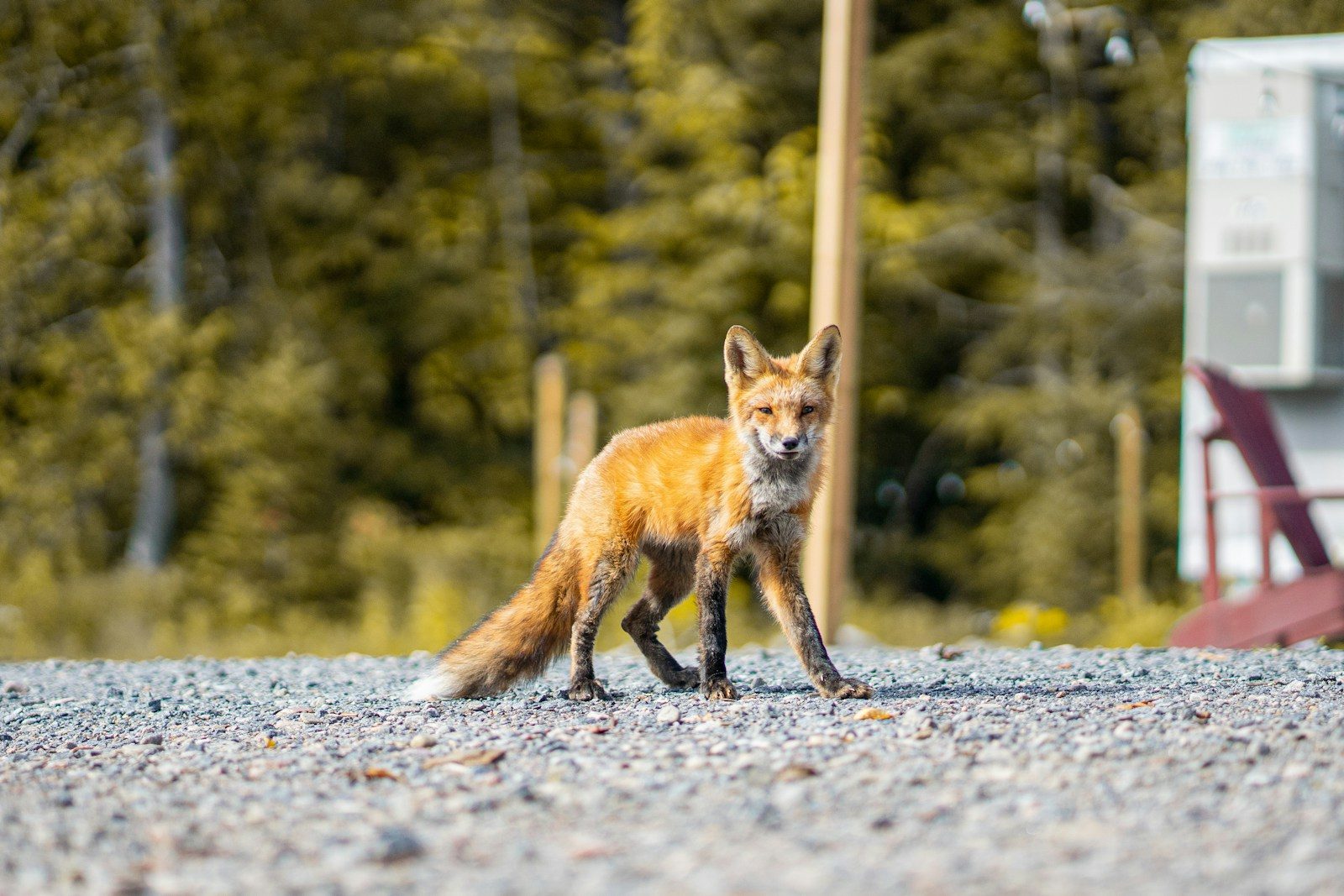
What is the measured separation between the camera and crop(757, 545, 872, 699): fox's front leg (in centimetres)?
494

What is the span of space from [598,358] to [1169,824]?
55.5 feet

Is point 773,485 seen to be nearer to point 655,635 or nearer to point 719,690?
point 719,690

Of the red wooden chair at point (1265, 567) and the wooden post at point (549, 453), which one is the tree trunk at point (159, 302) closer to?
the wooden post at point (549, 453)

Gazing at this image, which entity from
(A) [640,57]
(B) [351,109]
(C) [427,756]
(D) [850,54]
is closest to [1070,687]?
(C) [427,756]

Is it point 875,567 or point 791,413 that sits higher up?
point 791,413

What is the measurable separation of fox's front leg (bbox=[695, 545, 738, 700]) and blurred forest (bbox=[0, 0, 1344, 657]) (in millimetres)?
10005

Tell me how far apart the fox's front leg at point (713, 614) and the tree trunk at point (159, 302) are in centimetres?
1314

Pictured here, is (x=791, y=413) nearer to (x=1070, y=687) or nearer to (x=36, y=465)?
(x=1070, y=687)

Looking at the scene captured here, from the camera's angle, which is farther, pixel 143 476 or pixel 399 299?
pixel 399 299

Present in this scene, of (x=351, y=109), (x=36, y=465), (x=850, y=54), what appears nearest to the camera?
(x=850, y=54)

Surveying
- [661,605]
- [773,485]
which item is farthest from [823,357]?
[661,605]

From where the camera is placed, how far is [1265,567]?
7621 millimetres

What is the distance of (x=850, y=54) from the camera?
8.80 meters

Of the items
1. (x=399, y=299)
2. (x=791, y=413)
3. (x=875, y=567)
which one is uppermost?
(x=399, y=299)
